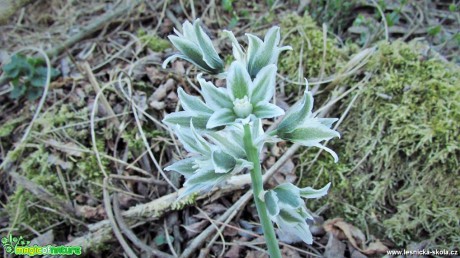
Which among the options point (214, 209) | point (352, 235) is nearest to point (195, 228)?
point (214, 209)

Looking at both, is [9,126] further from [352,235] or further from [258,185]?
[352,235]

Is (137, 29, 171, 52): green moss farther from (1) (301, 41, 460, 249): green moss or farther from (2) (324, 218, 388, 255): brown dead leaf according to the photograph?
(2) (324, 218, 388, 255): brown dead leaf

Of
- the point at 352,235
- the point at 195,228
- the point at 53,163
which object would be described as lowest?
the point at 352,235

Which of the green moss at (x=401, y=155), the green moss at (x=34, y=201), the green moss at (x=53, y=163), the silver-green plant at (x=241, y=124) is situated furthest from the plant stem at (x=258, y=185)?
the green moss at (x=34, y=201)

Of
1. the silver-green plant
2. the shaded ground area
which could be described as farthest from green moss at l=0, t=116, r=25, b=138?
the silver-green plant

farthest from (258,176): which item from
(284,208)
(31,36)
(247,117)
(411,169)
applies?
(31,36)

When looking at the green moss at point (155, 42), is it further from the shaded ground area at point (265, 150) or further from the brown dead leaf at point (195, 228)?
the brown dead leaf at point (195, 228)
